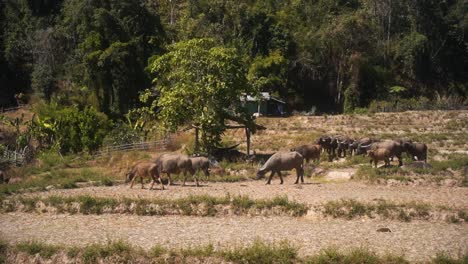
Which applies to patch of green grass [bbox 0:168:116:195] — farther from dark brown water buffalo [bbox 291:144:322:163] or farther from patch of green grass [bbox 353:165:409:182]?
patch of green grass [bbox 353:165:409:182]

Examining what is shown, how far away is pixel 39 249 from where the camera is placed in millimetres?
14023

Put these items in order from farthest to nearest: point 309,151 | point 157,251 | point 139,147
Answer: point 139,147
point 309,151
point 157,251

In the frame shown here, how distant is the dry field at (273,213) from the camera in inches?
572

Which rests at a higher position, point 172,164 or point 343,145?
point 172,164

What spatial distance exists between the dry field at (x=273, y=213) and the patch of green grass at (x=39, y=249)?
0.16 metres

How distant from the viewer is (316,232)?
1531cm

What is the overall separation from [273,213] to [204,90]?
15004 millimetres

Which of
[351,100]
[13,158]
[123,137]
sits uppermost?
[351,100]

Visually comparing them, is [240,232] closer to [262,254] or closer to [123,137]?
[262,254]

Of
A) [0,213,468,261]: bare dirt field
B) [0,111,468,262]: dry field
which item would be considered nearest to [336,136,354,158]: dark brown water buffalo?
[0,111,468,262]: dry field

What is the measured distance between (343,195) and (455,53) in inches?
1987

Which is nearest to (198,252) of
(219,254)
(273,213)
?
(219,254)

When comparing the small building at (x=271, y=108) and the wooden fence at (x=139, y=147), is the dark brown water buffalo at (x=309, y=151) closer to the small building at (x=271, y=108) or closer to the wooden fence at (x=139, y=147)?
the wooden fence at (x=139, y=147)

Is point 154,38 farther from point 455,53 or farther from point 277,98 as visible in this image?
point 455,53
